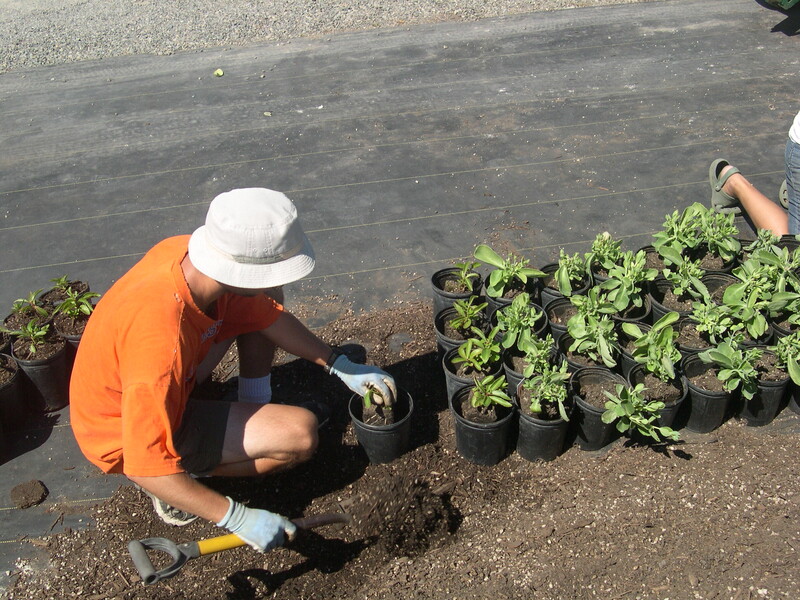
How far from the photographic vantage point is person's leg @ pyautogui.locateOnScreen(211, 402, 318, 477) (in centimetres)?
260

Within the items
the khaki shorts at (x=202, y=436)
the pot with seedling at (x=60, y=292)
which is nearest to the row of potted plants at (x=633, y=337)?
the khaki shorts at (x=202, y=436)

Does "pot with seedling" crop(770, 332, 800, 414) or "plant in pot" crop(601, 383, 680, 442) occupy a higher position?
"pot with seedling" crop(770, 332, 800, 414)

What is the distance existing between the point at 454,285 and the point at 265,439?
1.29 m

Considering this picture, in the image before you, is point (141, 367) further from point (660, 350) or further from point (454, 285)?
point (660, 350)

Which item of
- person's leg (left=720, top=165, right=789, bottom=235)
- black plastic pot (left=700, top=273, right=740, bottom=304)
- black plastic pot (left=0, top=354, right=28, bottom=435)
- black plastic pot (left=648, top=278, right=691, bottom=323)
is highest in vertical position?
person's leg (left=720, top=165, right=789, bottom=235)

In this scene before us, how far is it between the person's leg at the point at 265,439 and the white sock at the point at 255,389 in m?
0.33

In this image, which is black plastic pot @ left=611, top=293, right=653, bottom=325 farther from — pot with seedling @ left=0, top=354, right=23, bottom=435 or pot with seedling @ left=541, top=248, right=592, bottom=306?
pot with seedling @ left=0, top=354, right=23, bottom=435

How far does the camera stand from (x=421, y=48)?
21.5 feet

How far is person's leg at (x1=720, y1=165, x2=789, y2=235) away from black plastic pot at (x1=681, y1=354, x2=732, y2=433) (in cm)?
129

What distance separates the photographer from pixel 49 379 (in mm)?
3184

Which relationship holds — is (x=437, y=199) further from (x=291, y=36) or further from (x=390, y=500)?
(x=291, y=36)

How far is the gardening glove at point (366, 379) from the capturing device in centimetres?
284

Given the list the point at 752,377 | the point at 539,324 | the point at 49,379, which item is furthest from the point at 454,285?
the point at 49,379

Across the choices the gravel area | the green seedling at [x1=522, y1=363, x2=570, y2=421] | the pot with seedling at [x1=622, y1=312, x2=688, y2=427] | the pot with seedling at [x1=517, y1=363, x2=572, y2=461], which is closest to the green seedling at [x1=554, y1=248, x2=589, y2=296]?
the pot with seedling at [x1=622, y1=312, x2=688, y2=427]
